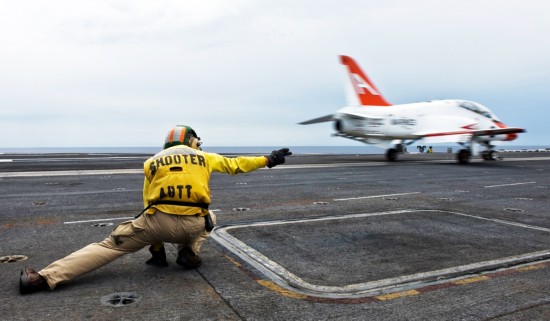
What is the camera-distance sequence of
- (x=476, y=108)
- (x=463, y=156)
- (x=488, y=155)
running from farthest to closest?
1. (x=488, y=155)
2. (x=476, y=108)
3. (x=463, y=156)

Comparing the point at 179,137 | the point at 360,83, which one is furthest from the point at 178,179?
the point at 360,83

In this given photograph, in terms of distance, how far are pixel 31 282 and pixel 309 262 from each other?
3.03 meters

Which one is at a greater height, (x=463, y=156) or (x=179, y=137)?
(x=179, y=137)

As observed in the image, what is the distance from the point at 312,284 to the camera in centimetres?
434

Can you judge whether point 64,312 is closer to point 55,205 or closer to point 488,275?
point 488,275

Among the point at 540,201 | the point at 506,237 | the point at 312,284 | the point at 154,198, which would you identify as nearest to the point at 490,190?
the point at 540,201

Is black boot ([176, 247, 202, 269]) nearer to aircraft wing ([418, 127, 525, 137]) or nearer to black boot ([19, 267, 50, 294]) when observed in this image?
black boot ([19, 267, 50, 294])

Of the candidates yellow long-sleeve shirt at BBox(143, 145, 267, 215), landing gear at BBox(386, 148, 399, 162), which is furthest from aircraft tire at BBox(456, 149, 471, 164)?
yellow long-sleeve shirt at BBox(143, 145, 267, 215)

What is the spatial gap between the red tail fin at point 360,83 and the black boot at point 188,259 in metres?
21.6

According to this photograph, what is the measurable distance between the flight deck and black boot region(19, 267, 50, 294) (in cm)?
7

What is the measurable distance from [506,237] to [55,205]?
9.22 meters

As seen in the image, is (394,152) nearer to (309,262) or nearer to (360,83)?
(360,83)

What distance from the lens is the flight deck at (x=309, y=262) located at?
146 inches

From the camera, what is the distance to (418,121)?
2531 centimetres
